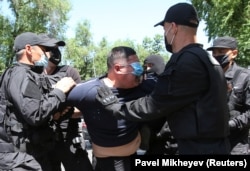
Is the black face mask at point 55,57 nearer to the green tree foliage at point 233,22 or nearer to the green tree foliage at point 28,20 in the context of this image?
the green tree foliage at point 233,22

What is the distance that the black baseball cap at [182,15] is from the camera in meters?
3.06

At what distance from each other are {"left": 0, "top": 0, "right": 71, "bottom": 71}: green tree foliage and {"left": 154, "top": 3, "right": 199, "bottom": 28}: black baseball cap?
Answer: 2093cm

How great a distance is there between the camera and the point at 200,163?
292cm

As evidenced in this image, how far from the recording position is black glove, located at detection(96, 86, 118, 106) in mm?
3277

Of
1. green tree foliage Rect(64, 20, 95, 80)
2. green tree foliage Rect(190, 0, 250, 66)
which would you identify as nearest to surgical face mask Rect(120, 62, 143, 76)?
green tree foliage Rect(190, 0, 250, 66)

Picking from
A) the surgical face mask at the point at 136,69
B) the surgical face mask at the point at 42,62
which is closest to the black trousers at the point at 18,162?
the surgical face mask at the point at 42,62

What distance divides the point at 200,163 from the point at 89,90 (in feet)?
3.91

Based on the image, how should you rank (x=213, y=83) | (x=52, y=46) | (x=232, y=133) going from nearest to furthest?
1. (x=213, y=83)
2. (x=52, y=46)
3. (x=232, y=133)

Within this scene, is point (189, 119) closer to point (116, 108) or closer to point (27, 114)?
point (116, 108)

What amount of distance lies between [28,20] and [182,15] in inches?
861

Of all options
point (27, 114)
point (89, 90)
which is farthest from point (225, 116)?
point (27, 114)

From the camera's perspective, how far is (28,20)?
23797 mm

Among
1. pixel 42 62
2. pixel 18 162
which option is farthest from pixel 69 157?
pixel 42 62

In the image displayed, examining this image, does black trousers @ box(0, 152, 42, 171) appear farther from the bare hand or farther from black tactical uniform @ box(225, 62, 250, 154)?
black tactical uniform @ box(225, 62, 250, 154)
